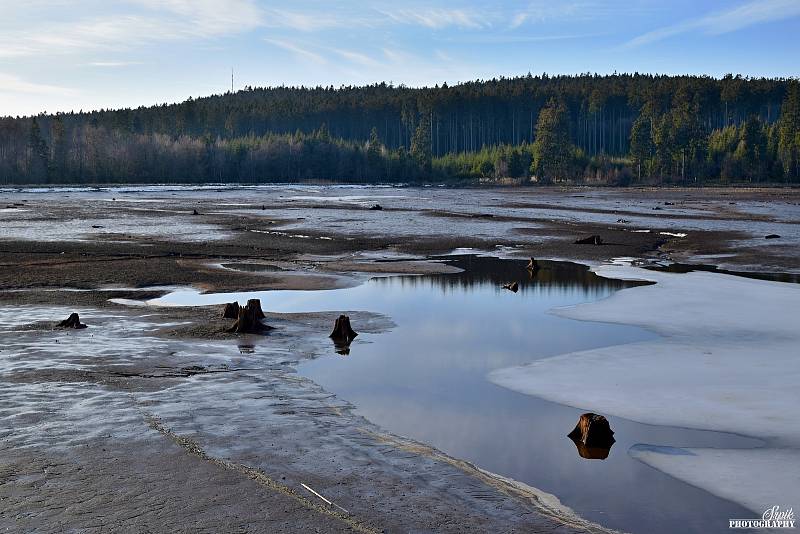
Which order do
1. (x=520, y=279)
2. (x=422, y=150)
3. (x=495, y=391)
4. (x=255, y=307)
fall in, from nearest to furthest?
(x=495, y=391) < (x=255, y=307) < (x=520, y=279) < (x=422, y=150)

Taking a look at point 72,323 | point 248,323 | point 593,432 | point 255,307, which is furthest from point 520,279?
point 593,432

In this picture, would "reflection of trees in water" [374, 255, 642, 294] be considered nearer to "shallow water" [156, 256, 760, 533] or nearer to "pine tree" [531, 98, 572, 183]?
"shallow water" [156, 256, 760, 533]

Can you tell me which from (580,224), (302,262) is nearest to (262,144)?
(580,224)

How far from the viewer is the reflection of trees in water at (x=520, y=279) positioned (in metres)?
24.6

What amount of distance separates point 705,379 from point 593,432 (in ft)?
13.0

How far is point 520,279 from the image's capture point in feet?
86.5

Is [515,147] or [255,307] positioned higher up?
[515,147]

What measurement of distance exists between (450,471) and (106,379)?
6288 millimetres

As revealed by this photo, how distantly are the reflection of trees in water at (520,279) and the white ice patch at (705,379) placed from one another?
342 centimetres

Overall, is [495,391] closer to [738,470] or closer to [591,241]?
[738,470]

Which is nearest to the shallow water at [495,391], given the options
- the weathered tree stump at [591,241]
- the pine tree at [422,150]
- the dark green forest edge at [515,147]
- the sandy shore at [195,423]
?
the sandy shore at [195,423]

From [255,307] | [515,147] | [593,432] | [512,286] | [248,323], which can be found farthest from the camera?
[515,147]

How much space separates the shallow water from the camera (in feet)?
28.4

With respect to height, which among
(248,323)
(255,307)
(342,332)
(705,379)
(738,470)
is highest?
(255,307)
